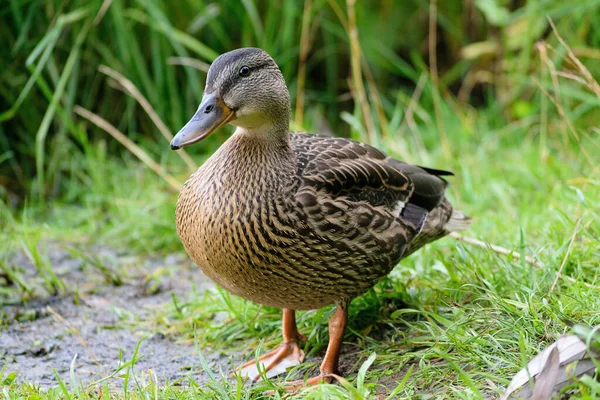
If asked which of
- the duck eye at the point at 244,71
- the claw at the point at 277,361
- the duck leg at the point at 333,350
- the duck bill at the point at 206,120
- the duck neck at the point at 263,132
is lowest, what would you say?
the claw at the point at 277,361

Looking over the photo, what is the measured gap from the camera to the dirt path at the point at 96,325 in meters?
3.31

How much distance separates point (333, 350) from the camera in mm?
3107

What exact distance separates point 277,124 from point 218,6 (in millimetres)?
3160

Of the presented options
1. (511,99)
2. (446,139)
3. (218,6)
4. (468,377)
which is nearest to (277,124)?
(468,377)

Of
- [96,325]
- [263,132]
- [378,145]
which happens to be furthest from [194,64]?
[263,132]

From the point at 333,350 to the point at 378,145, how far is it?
2306mm

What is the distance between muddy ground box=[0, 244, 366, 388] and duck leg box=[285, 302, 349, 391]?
0.40 feet

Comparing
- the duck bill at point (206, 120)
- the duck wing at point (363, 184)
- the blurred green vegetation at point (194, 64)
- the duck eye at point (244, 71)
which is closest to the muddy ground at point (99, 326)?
the duck wing at point (363, 184)

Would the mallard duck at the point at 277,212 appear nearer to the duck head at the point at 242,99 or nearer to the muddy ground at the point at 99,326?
the duck head at the point at 242,99

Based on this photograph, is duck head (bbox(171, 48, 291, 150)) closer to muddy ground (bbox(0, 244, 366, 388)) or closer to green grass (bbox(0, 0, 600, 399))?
green grass (bbox(0, 0, 600, 399))

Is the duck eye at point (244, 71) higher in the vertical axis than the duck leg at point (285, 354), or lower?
higher

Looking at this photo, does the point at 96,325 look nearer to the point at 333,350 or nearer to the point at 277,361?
the point at 277,361

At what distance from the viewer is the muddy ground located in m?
3.29

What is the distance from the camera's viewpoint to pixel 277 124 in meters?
3.11
